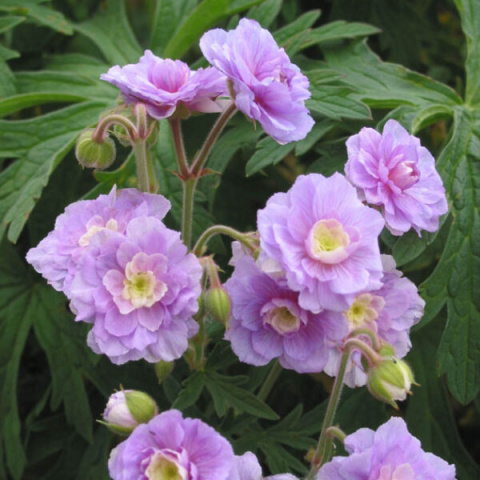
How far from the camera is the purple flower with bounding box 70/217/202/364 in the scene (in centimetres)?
107

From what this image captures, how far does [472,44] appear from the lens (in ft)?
5.80

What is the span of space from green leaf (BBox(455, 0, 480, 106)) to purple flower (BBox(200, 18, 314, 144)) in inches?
27.3

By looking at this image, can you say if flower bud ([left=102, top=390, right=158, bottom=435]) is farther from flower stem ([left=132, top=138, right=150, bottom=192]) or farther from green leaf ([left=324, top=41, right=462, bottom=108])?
green leaf ([left=324, top=41, right=462, bottom=108])

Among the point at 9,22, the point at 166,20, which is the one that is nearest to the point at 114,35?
the point at 166,20

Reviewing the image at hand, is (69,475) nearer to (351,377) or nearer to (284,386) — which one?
(284,386)

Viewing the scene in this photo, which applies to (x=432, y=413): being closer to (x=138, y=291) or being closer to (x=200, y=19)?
(x=138, y=291)

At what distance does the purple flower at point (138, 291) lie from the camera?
1.07 m

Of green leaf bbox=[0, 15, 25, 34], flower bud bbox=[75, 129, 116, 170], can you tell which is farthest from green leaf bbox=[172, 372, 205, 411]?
green leaf bbox=[0, 15, 25, 34]

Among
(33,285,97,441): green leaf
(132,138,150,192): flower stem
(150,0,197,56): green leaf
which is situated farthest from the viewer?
(150,0,197,56): green leaf

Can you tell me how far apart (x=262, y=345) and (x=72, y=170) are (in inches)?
36.0

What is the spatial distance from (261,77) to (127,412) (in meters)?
0.54

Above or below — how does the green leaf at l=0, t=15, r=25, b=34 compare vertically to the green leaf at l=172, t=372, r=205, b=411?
above

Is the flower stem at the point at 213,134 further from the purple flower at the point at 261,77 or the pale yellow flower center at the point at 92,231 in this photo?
the pale yellow flower center at the point at 92,231

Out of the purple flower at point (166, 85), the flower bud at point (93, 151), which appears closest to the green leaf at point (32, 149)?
the flower bud at point (93, 151)
